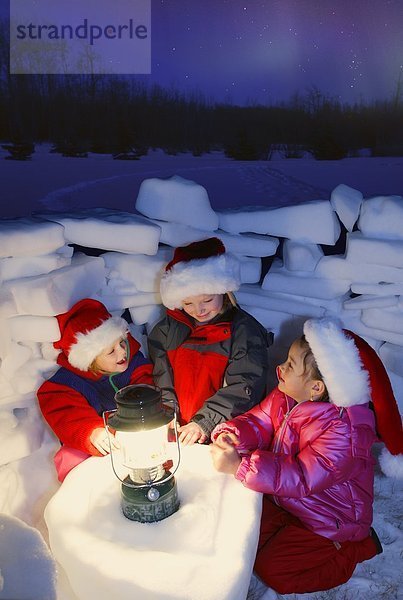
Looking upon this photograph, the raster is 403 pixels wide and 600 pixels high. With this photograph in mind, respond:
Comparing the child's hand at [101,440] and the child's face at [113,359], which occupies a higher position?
the child's face at [113,359]

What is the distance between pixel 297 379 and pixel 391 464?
60cm

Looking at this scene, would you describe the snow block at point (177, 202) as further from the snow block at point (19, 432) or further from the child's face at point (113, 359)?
the snow block at point (19, 432)

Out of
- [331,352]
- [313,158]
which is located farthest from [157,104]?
[331,352]

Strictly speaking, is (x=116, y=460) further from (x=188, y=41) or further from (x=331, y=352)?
(x=188, y=41)

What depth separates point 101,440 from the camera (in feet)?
8.04

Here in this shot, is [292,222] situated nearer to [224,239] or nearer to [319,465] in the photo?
[224,239]

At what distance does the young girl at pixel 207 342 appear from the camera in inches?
107

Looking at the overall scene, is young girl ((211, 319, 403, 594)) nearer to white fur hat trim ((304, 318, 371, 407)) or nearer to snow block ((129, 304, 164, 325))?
white fur hat trim ((304, 318, 371, 407))

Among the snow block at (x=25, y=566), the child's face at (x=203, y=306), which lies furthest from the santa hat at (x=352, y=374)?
the snow block at (x=25, y=566)

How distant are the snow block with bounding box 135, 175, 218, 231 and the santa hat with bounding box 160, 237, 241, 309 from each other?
26 centimetres

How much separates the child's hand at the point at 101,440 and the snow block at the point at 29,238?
80 centimetres

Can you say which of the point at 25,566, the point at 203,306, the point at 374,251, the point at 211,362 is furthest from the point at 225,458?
the point at 374,251

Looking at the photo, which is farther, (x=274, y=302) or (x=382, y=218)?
(x=274, y=302)

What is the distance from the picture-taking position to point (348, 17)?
4.16m
